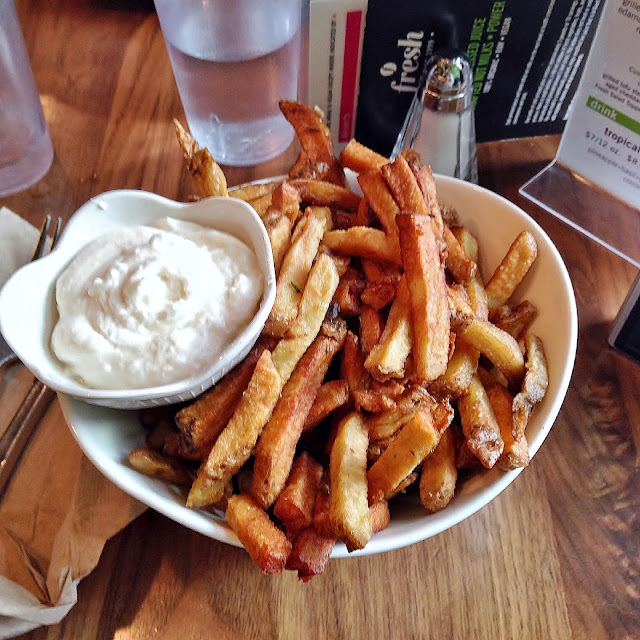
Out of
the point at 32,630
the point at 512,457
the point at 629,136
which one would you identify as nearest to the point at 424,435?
the point at 512,457

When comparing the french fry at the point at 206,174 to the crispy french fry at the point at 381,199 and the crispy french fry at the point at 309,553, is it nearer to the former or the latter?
the crispy french fry at the point at 381,199

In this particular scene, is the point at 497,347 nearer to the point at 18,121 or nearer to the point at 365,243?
the point at 365,243

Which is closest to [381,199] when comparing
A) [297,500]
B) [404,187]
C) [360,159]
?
[404,187]

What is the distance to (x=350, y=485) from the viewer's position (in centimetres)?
79

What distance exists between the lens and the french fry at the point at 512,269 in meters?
1.02

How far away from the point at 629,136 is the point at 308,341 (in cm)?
81

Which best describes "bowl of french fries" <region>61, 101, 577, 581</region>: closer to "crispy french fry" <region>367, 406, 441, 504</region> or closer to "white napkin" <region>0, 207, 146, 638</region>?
"crispy french fry" <region>367, 406, 441, 504</region>

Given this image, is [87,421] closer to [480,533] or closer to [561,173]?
[480,533]

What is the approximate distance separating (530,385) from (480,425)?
0.36 ft

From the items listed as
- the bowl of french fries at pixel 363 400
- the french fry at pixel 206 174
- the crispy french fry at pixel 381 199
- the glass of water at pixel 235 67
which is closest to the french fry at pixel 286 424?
the bowl of french fries at pixel 363 400

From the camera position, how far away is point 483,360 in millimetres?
1007

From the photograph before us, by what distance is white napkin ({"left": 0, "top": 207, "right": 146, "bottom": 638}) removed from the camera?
2.85ft

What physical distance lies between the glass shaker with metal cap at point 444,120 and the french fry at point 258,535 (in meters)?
0.82

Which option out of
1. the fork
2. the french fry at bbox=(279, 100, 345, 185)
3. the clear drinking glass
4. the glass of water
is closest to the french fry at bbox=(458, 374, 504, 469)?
the french fry at bbox=(279, 100, 345, 185)
